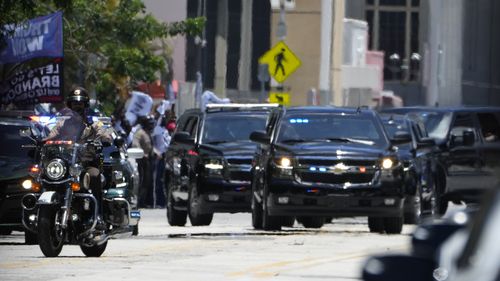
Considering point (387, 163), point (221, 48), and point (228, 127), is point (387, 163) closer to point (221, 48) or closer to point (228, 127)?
point (228, 127)

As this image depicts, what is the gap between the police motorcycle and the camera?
1725 cm

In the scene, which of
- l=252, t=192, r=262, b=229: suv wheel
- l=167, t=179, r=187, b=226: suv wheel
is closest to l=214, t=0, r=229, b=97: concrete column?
l=167, t=179, r=187, b=226: suv wheel

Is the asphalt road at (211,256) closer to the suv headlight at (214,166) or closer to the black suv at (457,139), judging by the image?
the suv headlight at (214,166)

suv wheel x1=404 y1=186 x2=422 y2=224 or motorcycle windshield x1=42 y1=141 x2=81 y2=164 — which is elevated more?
motorcycle windshield x1=42 y1=141 x2=81 y2=164

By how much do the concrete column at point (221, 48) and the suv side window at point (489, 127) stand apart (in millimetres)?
33971

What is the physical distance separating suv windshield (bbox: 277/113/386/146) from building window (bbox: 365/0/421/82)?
10248cm

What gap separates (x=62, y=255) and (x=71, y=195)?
918 millimetres

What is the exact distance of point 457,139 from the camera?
3045 centimetres

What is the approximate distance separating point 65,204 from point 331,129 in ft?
24.3

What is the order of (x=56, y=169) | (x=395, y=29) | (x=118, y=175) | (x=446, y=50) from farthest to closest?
(x=395, y=29) < (x=446, y=50) < (x=118, y=175) < (x=56, y=169)

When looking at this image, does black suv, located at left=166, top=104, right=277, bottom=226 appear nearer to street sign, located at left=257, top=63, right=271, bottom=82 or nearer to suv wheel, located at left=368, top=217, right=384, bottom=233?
suv wheel, located at left=368, top=217, right=384, bottom=233

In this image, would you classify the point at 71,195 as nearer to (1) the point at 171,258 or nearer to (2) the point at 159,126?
(1) the point at 171,258

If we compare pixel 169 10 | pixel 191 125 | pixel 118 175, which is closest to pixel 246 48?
pixel 169 10

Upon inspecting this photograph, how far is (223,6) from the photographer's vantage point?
228ft
